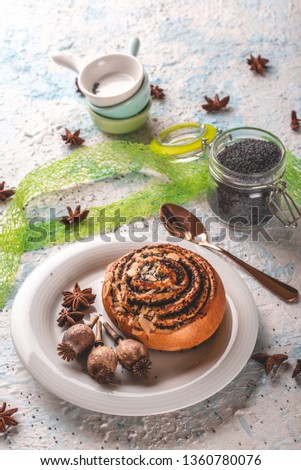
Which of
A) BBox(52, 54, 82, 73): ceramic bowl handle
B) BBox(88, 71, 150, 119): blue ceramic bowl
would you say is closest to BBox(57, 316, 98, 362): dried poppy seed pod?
BBox(88, 71, 150, 119): blue ceramic bowl

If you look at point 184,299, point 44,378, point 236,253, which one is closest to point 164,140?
point 236,253

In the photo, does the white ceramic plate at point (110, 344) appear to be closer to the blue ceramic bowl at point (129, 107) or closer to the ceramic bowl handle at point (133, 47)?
the blue ceramic bowl at point (129, 107)

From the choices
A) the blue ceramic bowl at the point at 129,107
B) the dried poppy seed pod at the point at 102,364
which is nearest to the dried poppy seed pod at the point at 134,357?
the dried poppy seed pod at the point at 102,364

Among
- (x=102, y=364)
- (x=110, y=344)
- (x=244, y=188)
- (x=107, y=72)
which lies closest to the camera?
Result: (x=102, y=364)

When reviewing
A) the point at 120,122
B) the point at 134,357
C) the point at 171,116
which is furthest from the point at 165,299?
the point at 171,116

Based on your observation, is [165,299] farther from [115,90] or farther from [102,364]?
[115,90]
